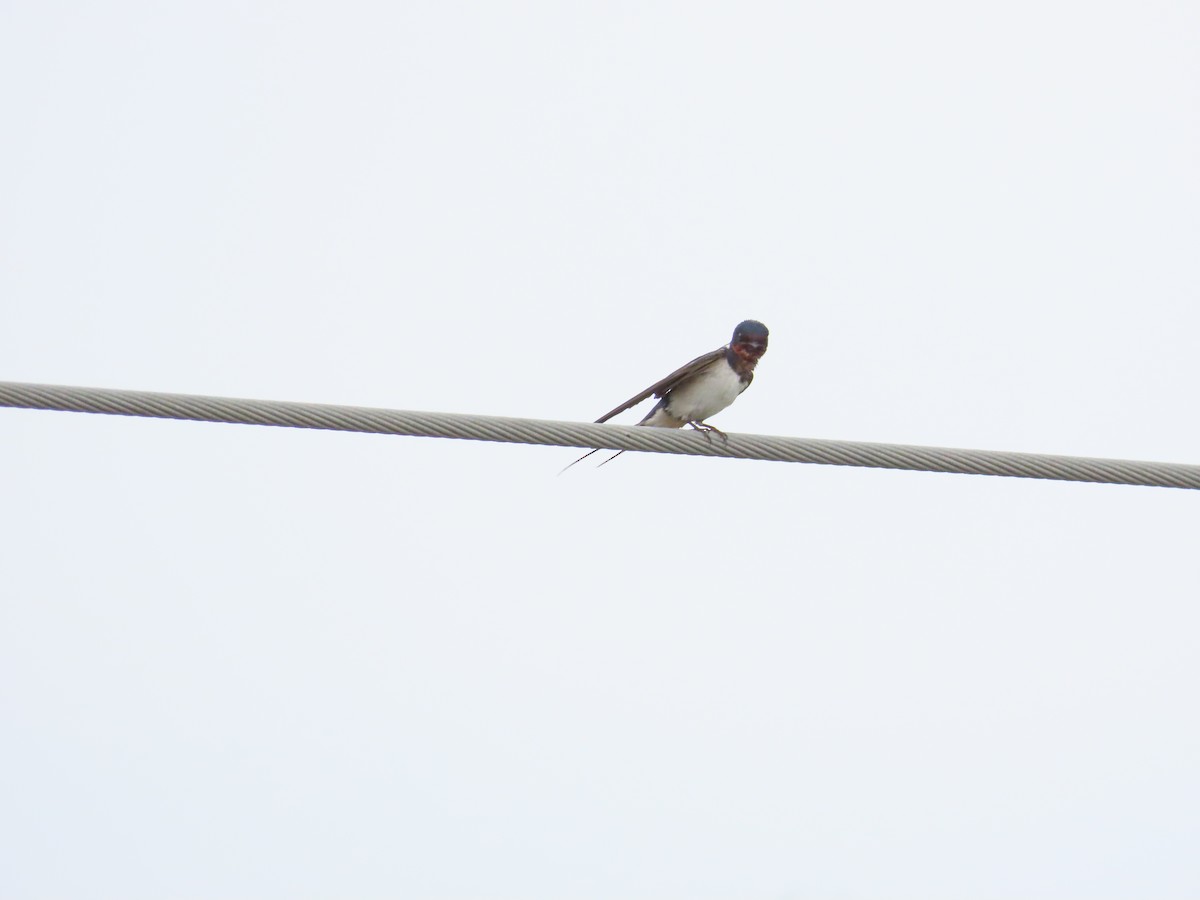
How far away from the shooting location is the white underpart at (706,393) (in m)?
8.51

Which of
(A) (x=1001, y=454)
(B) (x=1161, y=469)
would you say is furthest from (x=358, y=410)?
(B) (x=1161, y=469)

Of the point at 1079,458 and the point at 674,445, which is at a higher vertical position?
the point at 674,445

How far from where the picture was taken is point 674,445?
6422 mm

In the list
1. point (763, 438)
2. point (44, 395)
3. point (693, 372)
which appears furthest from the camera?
point (693, 372)

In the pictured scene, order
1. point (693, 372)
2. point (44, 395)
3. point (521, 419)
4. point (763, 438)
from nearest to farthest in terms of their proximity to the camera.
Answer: point (44, 395)
point (521, 419)
point (763, 438)
point (693, 372)

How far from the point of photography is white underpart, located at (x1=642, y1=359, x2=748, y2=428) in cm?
851

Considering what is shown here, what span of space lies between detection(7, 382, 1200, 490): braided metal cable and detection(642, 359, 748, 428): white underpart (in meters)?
2.16

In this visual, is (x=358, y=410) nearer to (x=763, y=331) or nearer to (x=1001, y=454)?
(x=1001, y=454)

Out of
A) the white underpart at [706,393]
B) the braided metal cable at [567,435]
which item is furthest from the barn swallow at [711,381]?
the braided metal cable at [567,435]

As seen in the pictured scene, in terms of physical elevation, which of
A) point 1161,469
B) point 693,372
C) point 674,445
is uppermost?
point 693,372

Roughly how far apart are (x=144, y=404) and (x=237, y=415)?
273 millimetres

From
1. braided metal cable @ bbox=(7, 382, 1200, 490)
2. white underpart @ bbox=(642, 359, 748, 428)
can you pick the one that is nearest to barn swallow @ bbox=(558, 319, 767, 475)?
white underpart @ bbox=(642, 359, 748, 428)

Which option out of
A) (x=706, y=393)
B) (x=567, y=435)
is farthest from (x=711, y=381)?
(x=567, y=435)

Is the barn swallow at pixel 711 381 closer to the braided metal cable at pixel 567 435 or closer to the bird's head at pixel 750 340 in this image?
the bird's head at pixel 750 340
